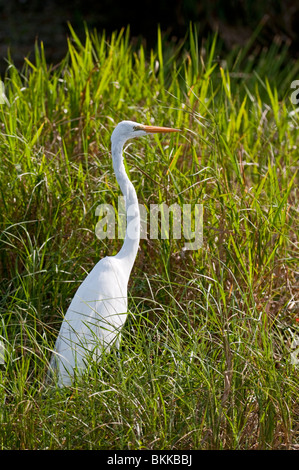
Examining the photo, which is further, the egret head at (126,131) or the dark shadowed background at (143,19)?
the dark shadowed background at (143,19)

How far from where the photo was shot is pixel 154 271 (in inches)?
103

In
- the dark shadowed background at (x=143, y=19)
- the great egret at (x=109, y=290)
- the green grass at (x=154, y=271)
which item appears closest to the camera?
the green grass at (x=154, y=271)

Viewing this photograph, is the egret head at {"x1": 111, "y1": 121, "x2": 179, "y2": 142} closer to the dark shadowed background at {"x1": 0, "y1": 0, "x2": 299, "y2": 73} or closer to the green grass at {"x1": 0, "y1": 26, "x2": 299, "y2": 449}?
the green grass at {"x1": 0, "y1": 26, "x2": 299, "y2": 449}

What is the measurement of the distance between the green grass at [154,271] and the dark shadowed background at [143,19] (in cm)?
201

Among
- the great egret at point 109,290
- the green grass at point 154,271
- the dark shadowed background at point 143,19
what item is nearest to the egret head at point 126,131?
the great egret at point 109,290


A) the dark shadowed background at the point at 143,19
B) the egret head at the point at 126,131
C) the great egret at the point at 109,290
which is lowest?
the great egret at the point at 109,290

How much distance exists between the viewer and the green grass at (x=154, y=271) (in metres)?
1.84

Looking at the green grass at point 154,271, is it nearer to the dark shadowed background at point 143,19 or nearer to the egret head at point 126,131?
the egret head at point 126,131

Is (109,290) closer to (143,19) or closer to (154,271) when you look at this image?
(154,271)

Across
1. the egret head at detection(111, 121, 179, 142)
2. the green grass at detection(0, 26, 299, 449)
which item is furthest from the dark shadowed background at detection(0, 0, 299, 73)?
the egret head at detection(111, 121, 179, 142)

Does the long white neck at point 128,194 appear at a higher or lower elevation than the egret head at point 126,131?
lower

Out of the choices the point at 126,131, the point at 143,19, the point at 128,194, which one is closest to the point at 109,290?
the point at 128,194

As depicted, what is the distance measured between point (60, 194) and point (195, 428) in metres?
1.21

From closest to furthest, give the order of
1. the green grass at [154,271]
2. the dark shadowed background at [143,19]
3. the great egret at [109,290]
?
the green grass at [154,271] → the great egret at [109,290] → the dark shadowed background at [143,19]
